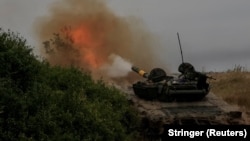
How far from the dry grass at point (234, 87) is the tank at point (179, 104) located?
6430 mm

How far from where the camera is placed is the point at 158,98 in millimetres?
23281

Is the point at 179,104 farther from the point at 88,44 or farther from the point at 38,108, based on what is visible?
the point at 88,44

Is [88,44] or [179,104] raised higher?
[88,44]

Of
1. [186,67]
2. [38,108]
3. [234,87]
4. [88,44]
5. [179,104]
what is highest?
[88,44]

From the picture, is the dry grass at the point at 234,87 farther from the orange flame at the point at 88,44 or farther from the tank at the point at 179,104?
the orange flame at the point at 88,44

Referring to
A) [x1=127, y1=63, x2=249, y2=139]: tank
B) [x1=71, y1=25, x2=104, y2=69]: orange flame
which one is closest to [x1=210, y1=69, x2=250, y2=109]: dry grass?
[x1=127, y1=63, x2=249, y2=139]: tank

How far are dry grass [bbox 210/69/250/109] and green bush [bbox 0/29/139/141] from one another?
12.3 meters

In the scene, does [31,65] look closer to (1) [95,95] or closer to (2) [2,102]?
(2) [2,102]

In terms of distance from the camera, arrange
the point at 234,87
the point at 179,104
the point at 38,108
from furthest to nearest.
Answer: the point at 234,87
the point at 179,104
the point at 38,108

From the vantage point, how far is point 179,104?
22594 millimetres

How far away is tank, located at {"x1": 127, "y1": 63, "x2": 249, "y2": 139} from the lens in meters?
21.2

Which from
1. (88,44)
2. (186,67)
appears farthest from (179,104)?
(88,44)

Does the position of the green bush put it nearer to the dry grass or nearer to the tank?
the tank

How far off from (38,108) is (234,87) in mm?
21590
